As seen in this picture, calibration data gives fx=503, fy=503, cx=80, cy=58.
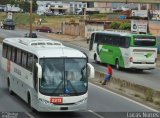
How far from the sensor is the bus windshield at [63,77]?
59.9ft

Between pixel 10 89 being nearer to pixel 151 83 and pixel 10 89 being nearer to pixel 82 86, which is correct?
pixel 82 86

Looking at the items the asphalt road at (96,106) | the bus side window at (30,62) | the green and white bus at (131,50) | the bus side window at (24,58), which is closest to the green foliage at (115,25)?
the green and white bus at (131,50)

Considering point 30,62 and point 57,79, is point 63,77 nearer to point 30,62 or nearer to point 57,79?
point 57,79

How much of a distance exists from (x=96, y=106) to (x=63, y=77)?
376cm

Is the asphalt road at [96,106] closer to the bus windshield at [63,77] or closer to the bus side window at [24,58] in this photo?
the bus windshield at [63,77]

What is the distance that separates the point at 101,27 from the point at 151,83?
4927 centimetres

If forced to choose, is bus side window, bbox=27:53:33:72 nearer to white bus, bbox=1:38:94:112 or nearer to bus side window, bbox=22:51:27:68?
white bus, bbox=1:38:94:112

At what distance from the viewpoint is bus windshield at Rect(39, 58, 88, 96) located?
1827 centimetres

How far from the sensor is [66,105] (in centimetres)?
1820

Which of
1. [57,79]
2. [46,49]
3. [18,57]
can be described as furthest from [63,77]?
[18,57]

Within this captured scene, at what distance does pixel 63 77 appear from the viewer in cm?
1841

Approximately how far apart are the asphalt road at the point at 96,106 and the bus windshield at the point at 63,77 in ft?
4.25

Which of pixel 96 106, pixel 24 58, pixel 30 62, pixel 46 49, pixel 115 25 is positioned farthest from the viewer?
pixel 115 25

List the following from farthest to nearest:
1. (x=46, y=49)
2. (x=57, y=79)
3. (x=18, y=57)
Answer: (x=18, y=57), (x=46, y=49), (x=57, y=79)
